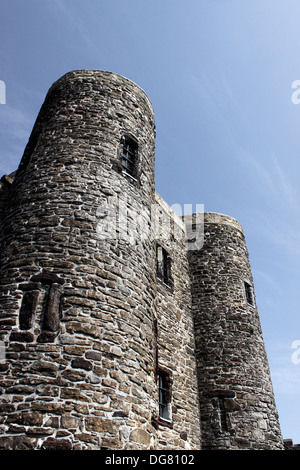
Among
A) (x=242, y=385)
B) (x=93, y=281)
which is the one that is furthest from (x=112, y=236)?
(x=242, y=385)

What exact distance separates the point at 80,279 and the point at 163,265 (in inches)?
216

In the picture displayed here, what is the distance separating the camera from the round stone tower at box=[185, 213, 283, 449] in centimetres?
977

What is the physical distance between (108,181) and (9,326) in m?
3.32

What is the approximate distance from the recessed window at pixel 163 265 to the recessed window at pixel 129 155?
10.9 ft

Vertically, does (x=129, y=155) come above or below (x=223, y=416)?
above

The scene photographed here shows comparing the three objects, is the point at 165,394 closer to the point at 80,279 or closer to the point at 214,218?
the point at 80,279

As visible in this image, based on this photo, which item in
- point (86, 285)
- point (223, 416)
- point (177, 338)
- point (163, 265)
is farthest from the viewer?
point (163, 265)

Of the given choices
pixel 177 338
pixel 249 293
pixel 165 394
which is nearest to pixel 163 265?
pixel 177 338

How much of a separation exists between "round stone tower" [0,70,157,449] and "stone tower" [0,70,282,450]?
0.02m

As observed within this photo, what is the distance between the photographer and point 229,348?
10906 millimetres

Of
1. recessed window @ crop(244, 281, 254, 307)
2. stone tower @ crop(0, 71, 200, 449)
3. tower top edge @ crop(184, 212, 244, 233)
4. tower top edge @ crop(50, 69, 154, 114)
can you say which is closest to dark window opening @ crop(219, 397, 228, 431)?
stone tower @ crop(0, 71, 200, 449)

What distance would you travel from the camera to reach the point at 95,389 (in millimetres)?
5121

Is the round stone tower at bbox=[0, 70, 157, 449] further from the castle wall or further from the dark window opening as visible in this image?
the dark window opening

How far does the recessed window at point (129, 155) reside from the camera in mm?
8094
